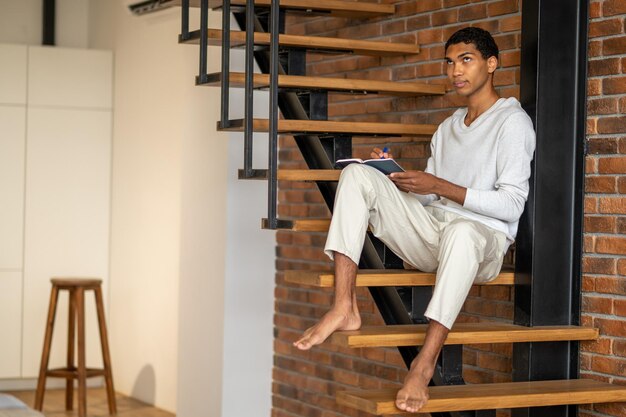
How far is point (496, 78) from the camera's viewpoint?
4.44 meters

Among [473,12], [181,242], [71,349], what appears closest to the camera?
[473,12]

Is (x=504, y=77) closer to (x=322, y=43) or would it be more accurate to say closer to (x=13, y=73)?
(x=322, y=43)

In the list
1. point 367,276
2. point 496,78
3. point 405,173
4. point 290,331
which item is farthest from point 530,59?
point 290,331

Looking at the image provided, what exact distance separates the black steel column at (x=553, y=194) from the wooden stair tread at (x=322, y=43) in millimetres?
838

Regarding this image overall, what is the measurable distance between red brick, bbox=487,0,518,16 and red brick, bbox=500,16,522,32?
0.03m

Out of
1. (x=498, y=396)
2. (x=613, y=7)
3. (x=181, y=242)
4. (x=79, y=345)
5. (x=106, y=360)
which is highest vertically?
(x=613, y=7)

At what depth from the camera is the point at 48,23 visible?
7988 millimetres

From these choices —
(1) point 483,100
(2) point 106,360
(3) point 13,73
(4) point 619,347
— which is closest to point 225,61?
(1) point 483,100

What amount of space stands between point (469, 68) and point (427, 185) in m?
0.49

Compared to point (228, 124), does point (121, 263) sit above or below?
below

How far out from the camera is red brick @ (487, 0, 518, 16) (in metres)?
4.39

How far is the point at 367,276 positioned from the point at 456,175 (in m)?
0.58

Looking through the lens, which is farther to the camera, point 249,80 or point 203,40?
point 203,40

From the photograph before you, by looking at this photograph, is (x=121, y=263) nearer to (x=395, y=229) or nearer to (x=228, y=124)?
(x=228, y=124)
